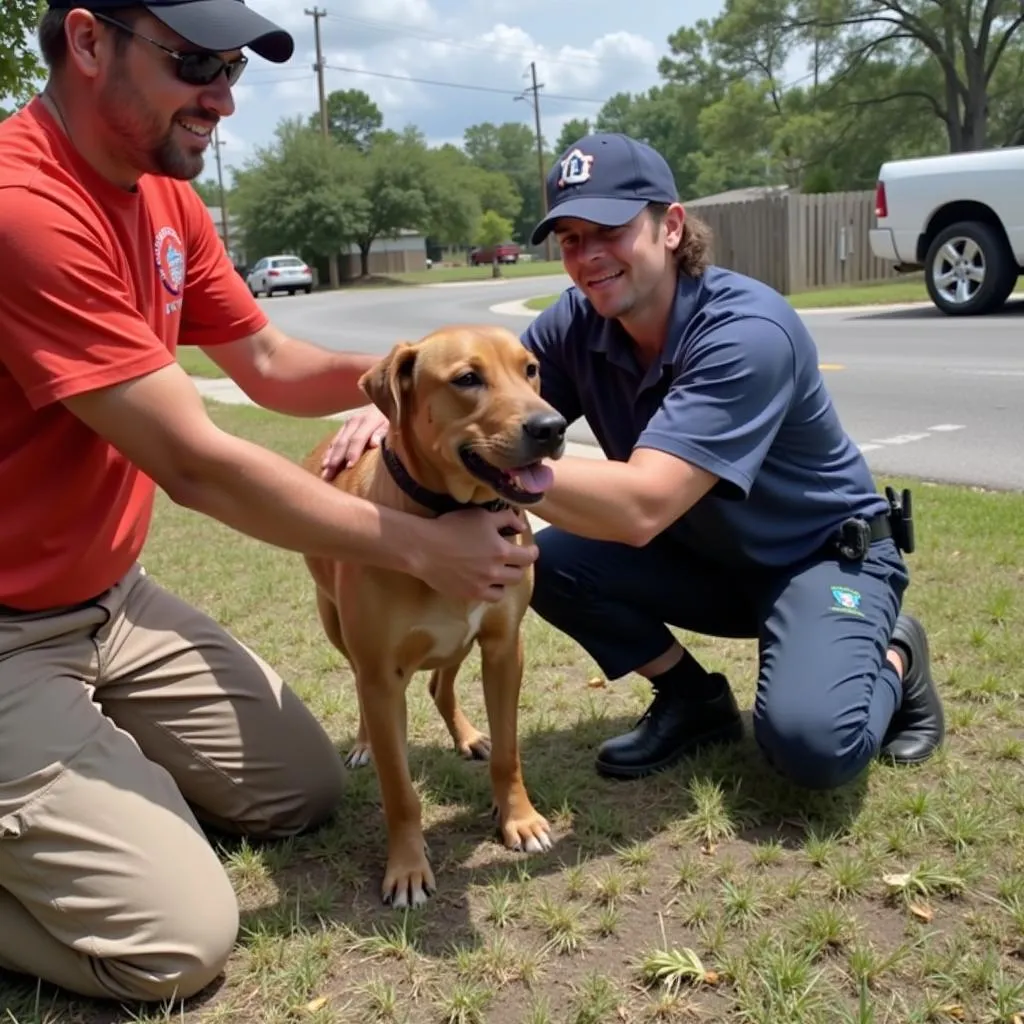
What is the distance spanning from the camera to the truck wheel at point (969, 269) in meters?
13.8

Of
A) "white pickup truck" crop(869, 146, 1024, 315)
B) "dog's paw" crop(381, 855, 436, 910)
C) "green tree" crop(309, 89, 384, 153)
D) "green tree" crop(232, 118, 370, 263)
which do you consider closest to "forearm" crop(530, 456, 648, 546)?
"dog's paw" crop(381, 855, 436, 910)

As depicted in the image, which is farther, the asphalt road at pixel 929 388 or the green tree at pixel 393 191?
the green tree at pixel 393 191

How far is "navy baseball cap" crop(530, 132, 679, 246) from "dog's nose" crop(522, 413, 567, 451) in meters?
0.89

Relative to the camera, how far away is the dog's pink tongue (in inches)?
110

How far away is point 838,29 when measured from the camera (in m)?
35.9

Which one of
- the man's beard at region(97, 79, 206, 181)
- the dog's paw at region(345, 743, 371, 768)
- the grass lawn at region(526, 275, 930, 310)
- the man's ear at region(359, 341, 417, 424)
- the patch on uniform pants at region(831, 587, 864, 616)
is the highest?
the man's beard at region(97, 79, 206, 181)

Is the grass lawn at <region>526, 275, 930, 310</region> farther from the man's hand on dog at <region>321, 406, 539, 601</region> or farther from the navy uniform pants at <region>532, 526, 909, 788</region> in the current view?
the man's hand on dog at <region>321, 406, 539, 601</region>

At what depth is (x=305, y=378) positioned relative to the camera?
3934 mm

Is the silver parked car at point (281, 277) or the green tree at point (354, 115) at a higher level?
the green tree at point (354, 115)

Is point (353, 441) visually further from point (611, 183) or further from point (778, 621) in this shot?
point (778, 621)

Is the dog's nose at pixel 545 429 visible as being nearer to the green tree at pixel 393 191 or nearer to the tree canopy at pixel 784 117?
the tree canopy at pixel 784 117

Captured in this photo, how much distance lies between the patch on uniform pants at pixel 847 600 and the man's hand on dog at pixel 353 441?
5.10ft

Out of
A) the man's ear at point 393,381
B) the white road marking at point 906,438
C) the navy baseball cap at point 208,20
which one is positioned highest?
the navy baseball cap at point 208,20

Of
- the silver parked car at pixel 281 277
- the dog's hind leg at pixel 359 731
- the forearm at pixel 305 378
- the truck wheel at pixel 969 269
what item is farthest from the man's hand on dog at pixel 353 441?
the silver parked car at pixel 281 277
